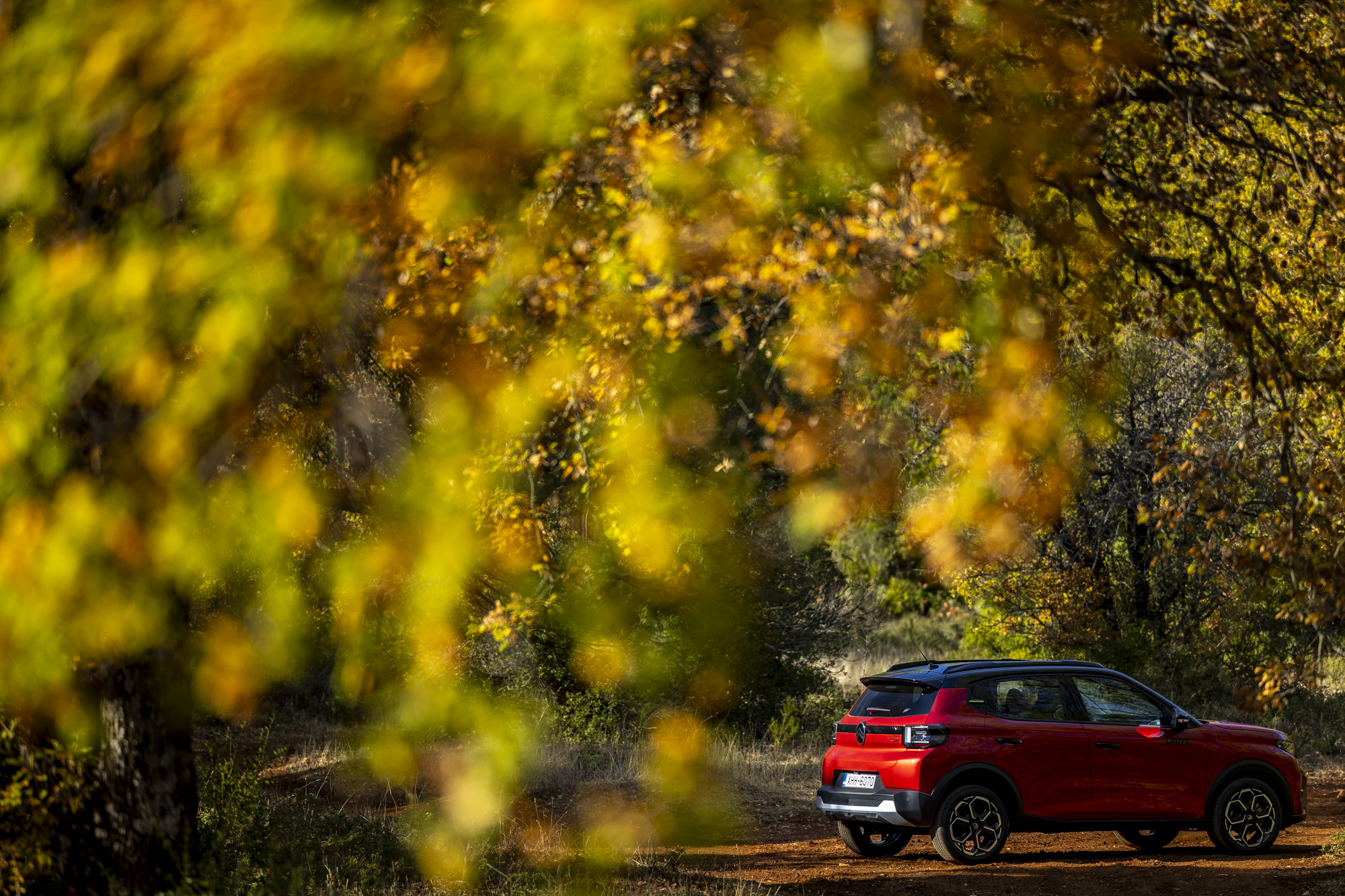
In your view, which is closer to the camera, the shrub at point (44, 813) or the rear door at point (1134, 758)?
the shrub at point (44, 813)

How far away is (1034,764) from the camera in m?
10.4

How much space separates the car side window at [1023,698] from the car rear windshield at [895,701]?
36 centimetres

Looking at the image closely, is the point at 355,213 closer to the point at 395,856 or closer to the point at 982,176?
the point at 982,176

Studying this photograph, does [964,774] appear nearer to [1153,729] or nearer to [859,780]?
[859,780]

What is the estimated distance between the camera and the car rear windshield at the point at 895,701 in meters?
10.5

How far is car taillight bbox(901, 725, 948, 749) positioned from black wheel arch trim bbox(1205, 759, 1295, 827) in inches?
104

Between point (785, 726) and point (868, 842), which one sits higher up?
point (785, 726)

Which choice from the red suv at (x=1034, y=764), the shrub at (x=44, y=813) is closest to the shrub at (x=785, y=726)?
the red suv at (x=1034, y=764)

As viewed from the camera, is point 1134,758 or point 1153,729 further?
point 1153,729

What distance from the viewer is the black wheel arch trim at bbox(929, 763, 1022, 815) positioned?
10172 millimetres

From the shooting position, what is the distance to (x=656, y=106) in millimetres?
5832

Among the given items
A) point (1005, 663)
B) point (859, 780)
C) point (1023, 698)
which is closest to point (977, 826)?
point (859, 780)

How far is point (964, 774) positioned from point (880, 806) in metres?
0.72

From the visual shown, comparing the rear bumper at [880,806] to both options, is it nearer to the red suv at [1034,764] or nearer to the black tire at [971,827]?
the red suv at [1034,764]
